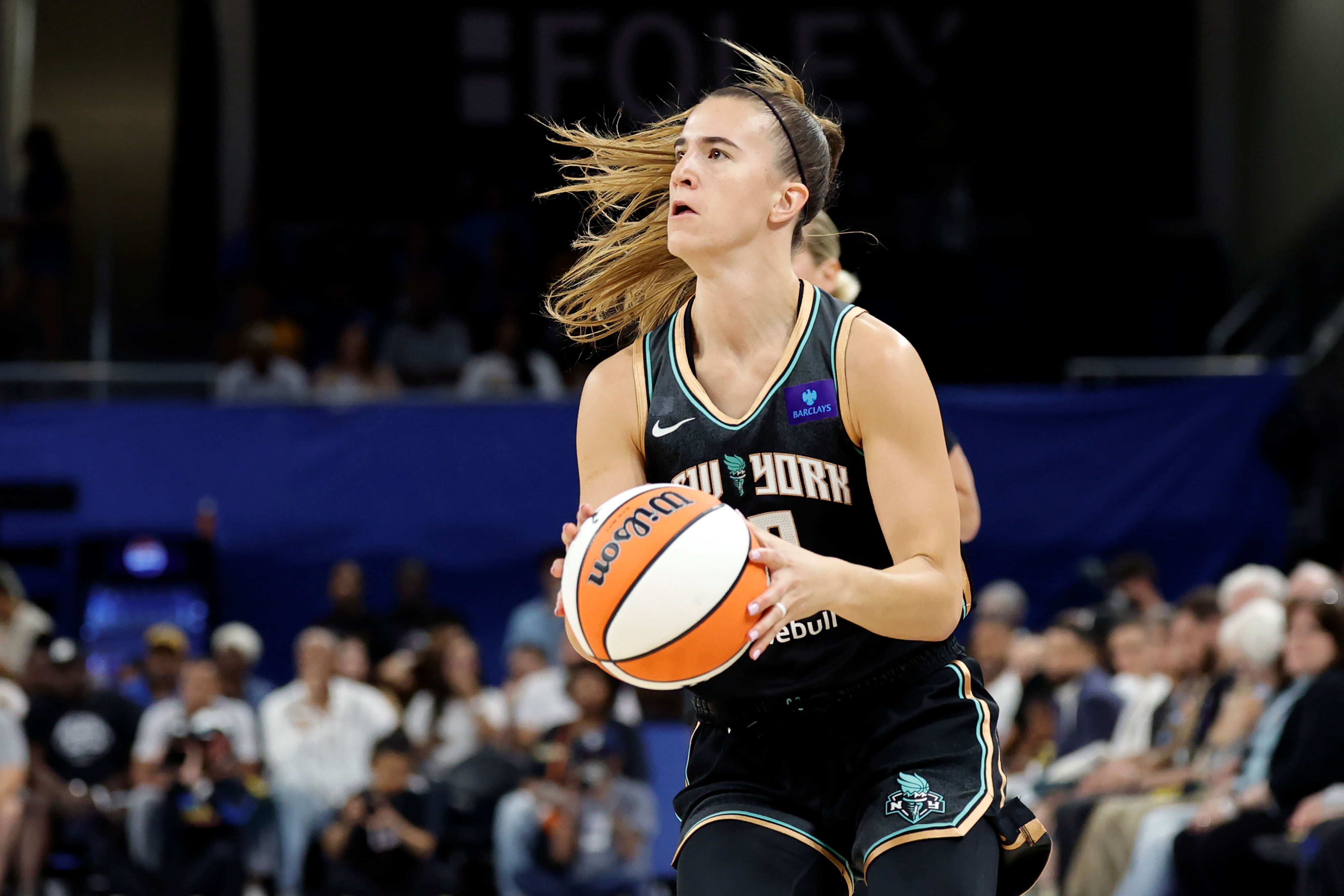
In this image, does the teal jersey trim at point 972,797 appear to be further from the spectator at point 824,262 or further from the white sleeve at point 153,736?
the white sleeve at point 153,736

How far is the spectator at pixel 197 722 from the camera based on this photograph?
1091 cm

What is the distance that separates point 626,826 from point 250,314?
716cm

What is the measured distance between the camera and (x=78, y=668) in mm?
11219

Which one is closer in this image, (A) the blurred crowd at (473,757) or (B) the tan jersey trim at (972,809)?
(B) the tan jersey trim at (972,809)

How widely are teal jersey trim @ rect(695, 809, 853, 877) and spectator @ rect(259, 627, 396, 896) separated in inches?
300

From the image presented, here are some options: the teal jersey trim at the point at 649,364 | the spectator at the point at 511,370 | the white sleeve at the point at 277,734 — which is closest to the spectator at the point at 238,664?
the white sleeve at the point at 277,734

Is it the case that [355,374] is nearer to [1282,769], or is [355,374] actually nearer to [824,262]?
[1282,769]

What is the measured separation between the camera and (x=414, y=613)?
41.9 ft

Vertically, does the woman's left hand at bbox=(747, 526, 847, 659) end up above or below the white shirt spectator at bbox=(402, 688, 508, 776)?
above

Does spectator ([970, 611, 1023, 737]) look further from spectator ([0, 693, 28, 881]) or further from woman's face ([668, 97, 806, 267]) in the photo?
woman's face ([668, 97, 806, 267])

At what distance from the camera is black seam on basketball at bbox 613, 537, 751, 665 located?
3154mm

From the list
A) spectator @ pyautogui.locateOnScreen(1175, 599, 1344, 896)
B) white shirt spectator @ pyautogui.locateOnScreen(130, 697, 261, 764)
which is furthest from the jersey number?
white shirt spectator @ pyautogui.locateOnScreen(130, 697, 261, 764)

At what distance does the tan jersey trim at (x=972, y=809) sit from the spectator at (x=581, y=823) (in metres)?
6.78

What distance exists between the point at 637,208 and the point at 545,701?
7571mm
